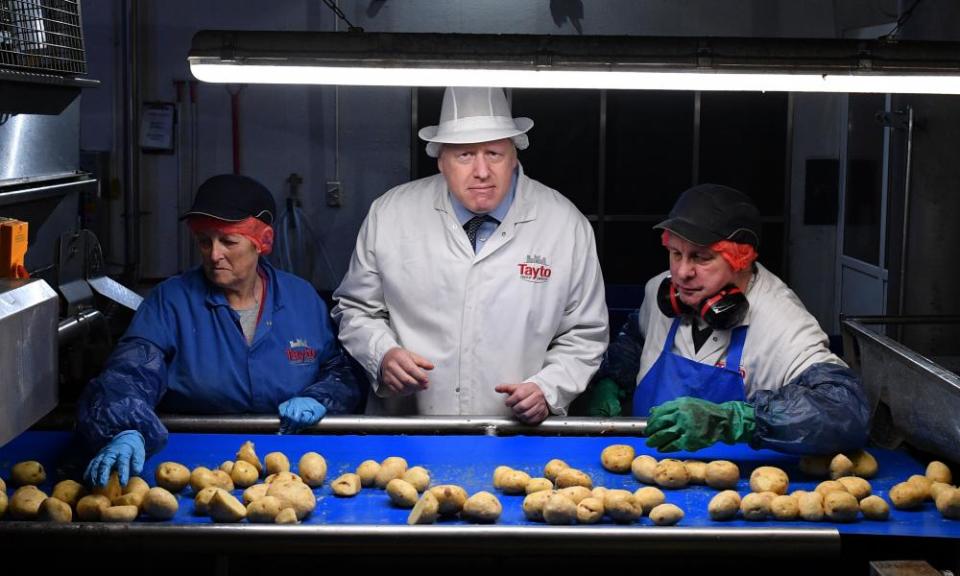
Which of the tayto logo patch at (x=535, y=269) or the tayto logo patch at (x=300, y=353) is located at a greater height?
the tayto logo patch at (x=535, y=269)

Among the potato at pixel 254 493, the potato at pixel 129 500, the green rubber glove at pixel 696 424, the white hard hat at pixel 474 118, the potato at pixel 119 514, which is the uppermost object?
the white hard hat at pixel 474 118

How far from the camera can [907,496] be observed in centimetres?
235

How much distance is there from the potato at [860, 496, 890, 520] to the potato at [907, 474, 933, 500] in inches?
4.5

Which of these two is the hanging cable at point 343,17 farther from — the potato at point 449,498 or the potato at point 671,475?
the potato at point 671,475

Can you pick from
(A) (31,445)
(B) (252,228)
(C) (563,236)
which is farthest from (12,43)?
(C) (563,236)

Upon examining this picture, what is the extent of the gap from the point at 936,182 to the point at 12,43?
3.30 metres

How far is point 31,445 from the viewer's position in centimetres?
276

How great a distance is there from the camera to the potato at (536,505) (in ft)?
7.45

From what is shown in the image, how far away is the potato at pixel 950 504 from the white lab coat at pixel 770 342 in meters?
0.50

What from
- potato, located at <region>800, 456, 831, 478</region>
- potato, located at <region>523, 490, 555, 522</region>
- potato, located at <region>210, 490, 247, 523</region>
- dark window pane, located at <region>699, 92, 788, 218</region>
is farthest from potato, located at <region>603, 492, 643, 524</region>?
dark window pane, located at <region>699, 92, 788, 218</region>

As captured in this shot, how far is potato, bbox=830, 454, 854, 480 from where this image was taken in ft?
8.30

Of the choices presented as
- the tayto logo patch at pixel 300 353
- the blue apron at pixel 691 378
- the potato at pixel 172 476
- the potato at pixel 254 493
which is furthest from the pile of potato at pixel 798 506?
the tayto logo patch at pixel 300 353

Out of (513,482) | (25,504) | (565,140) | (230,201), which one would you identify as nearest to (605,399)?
(513,482)

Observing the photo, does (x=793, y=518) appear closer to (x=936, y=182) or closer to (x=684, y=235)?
(x=684, y=235)
